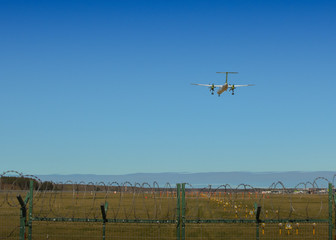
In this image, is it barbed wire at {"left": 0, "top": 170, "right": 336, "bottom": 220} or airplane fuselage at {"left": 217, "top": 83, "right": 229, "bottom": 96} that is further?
airplane fuselage at {"left": 217, "top": 83, "right": 229, "bottom": 96}

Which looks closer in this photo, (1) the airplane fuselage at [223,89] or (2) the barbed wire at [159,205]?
(2) the barbed wire at [159,205]

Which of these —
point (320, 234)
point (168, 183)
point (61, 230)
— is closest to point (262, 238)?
point (320, 234)

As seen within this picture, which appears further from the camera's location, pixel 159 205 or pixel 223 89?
pixel 223 89

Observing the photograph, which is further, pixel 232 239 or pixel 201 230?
pixel 201 230

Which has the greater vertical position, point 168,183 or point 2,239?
point 168,183

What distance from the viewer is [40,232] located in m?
29.7

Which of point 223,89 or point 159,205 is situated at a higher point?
point 223,89

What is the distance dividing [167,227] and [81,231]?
20.1ft

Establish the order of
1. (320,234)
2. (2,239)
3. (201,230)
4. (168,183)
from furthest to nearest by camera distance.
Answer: (201,230) < (320,234) < (2,239) < (168,183)

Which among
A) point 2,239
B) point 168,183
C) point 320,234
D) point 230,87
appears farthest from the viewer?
point 230,87

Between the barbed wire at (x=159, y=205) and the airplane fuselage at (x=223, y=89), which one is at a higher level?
the airplane fuselage at (x=223, y=89)

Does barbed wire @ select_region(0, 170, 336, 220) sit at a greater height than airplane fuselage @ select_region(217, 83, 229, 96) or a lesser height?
lesser

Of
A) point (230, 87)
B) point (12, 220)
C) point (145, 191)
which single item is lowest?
point (12, 220)

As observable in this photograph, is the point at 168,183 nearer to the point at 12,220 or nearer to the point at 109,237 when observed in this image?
the point at 109,237
